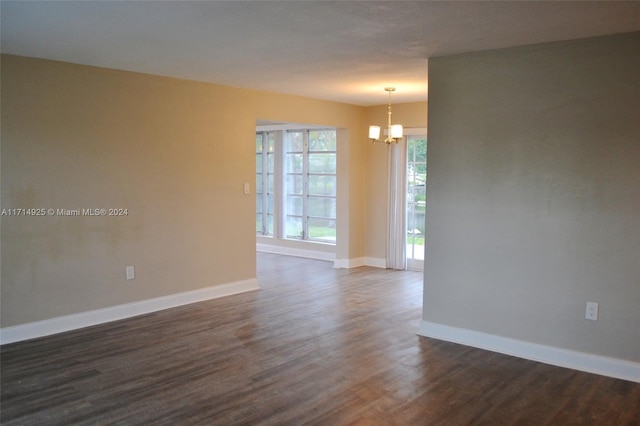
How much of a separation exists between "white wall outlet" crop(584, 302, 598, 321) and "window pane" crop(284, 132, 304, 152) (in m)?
5.84

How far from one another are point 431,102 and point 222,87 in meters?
2.52

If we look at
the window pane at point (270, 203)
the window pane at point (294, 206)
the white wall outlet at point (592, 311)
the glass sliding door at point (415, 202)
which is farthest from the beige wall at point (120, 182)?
the white wall outlet at point (592, 311)

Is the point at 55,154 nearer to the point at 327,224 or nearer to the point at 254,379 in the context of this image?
the point at 254,379

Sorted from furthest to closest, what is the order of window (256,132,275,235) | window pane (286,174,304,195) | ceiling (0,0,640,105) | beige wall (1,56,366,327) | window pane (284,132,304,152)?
window (256,132,275,235) → window pane (286,174,304,195) → window pane (284,132,304,152) → beige wall (1,56,366,327) → ceiling (0,0,640,105)

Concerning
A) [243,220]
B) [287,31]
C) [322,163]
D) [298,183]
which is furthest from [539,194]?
[298,183]

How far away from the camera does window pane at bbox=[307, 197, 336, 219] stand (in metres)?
8.52

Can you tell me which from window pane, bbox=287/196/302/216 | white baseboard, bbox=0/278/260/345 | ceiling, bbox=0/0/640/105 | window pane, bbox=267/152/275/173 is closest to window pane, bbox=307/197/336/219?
window pane, bbox=287/196/302/216

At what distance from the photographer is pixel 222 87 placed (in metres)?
5.70

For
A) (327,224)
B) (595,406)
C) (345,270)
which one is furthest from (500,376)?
(327,224)

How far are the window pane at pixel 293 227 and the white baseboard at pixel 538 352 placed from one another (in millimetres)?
4686

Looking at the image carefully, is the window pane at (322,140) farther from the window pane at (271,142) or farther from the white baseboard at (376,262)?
the white baseboard at (376,262)

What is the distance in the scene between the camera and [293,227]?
29.6 ft

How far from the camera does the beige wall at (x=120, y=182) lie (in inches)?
168

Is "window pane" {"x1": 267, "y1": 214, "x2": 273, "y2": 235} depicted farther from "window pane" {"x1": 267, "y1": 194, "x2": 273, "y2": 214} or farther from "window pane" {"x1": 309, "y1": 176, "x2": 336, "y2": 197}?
"window pane" {"x1": 309, "y1": 176, "x2": 336, "y2": 197}
